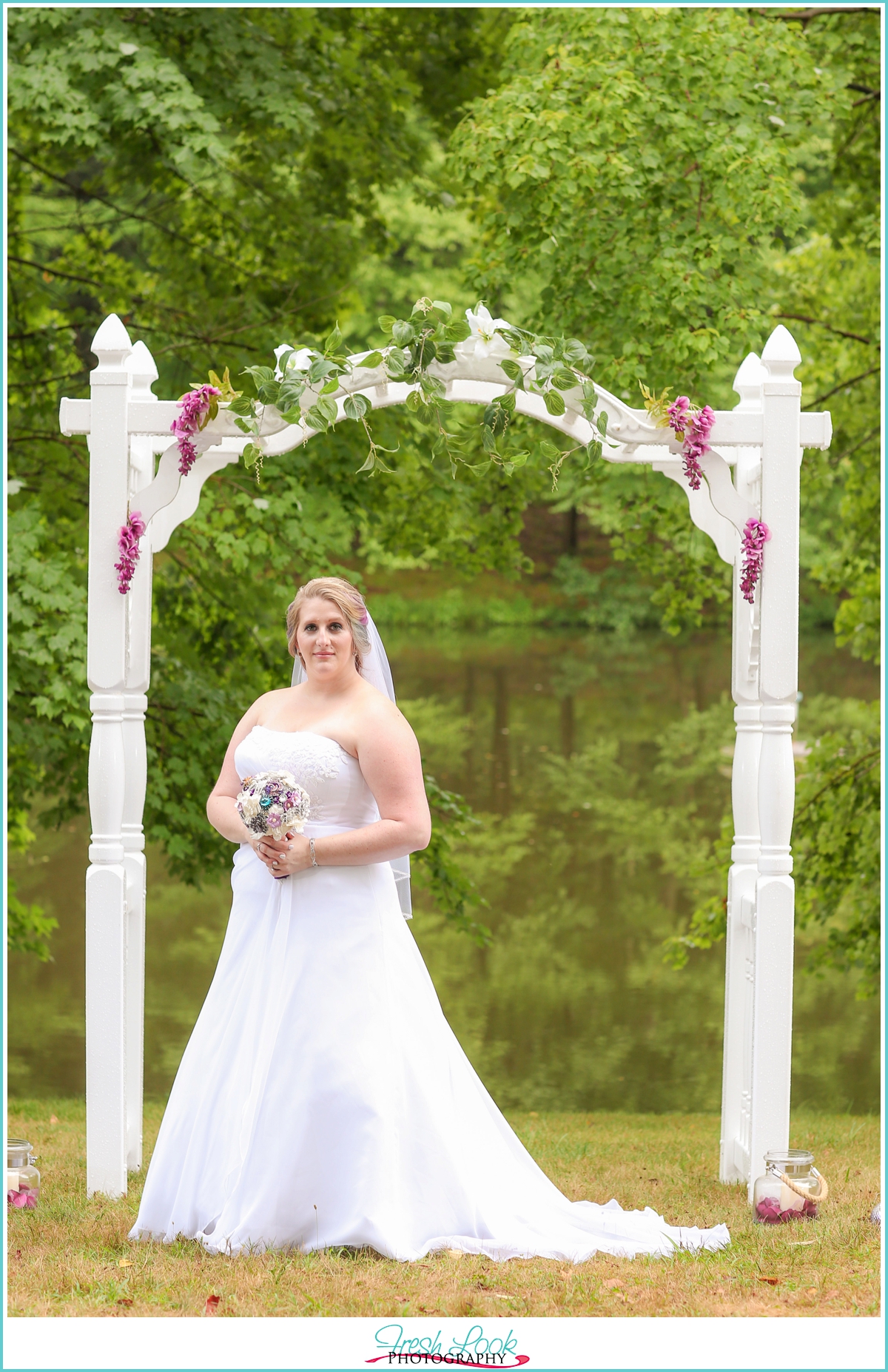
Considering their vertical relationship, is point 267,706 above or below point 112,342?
below

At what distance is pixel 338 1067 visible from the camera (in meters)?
4.64

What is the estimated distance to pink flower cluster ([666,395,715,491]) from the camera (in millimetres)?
5336

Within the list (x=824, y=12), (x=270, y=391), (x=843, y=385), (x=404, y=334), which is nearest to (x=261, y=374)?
(x=270, y=391)

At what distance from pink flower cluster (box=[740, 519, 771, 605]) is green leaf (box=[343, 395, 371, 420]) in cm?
152

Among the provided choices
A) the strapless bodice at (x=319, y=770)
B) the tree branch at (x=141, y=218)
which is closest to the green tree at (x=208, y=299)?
the tree branch at (x=141, y=218)

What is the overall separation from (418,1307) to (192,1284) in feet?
2.30

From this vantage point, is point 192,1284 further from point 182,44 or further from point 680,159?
point 182,44

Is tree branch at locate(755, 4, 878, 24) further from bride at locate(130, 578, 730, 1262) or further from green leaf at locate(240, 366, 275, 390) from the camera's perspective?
bride at locate(130, 578, 730, 1262)

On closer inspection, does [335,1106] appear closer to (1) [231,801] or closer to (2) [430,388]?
(1) [231,801]

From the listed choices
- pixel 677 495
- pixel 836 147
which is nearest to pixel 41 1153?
pixel 677 495

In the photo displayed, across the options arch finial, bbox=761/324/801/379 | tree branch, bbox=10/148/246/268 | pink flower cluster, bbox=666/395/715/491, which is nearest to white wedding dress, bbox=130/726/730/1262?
pink flower cluster, bbox=666/395/715/491

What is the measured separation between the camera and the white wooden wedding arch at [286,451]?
5383 mm

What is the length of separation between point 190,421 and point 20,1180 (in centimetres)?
292

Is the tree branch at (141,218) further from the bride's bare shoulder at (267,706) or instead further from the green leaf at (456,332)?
the bride's bare shoulder at (267,706)
